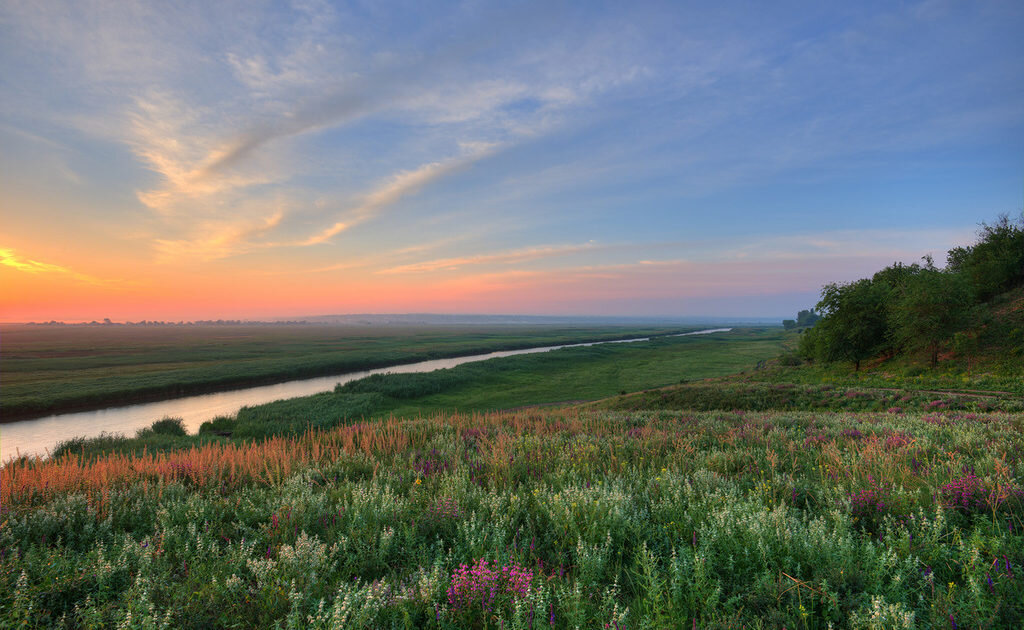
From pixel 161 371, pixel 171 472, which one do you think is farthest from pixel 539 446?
pixel 161 371

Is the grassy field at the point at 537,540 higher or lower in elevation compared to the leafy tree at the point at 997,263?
lower

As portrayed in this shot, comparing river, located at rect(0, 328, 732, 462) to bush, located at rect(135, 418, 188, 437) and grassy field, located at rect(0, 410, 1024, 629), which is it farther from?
grassy field, located at rect(0, 410, 1024, 629)

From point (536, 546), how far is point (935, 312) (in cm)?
4067

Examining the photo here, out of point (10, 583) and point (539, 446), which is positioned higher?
point (10, 583)

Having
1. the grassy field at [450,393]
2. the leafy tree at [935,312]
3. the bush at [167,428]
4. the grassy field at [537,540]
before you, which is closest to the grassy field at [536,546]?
the grassy field at [537,540]

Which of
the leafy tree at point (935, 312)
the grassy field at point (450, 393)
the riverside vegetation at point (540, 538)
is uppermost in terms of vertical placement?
the leafy tree at point (935, 312)

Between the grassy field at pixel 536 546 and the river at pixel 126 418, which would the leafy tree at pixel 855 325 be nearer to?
the grassy field at pixel 536 546

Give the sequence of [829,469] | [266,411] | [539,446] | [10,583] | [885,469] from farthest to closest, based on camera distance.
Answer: [266,411] < [539,446] < [829,469] < [885,469] < [10,583]

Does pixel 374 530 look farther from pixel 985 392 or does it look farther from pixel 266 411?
pixel 266 411

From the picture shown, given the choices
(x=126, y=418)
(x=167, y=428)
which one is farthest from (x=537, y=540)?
(x=126, y=418)

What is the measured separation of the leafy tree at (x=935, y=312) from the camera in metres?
29.7

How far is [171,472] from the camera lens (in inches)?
279

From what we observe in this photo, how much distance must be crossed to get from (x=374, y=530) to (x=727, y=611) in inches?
134

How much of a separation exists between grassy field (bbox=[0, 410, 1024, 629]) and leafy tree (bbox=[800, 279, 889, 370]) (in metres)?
36.5
